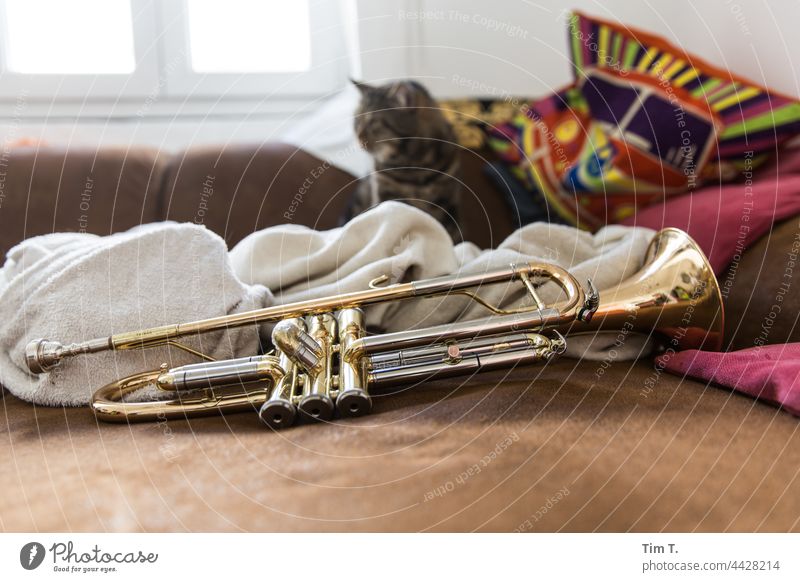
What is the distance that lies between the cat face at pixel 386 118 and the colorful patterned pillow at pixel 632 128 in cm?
15

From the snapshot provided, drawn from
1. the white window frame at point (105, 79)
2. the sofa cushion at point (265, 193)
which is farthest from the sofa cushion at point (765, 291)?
the white window frame at point (105, 79)

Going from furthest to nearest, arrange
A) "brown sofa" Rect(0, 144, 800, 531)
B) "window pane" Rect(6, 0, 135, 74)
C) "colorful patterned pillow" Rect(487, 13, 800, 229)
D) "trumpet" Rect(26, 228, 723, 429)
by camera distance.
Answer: "window pane" Rect(6, 0, 135, 74)
"colorful patterned pillow" Rect(487, 13, 800, 229)
"trumpet" Rect(26, 228, 723, 429)
"brown sofa" Rect(0, 144, 800, 531)

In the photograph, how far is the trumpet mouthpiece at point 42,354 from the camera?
52 centimetres

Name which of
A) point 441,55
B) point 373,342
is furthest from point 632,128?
point 373,342

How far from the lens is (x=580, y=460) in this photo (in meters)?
0.40

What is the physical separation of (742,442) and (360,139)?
645 mm

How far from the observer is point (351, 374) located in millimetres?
490

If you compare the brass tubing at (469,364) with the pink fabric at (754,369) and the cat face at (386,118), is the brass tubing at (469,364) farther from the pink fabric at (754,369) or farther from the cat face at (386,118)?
the cat face at (386,118)

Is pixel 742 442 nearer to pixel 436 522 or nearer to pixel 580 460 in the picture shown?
pixel 580 460

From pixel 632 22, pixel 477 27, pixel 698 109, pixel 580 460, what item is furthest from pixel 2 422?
pixel 632 22
